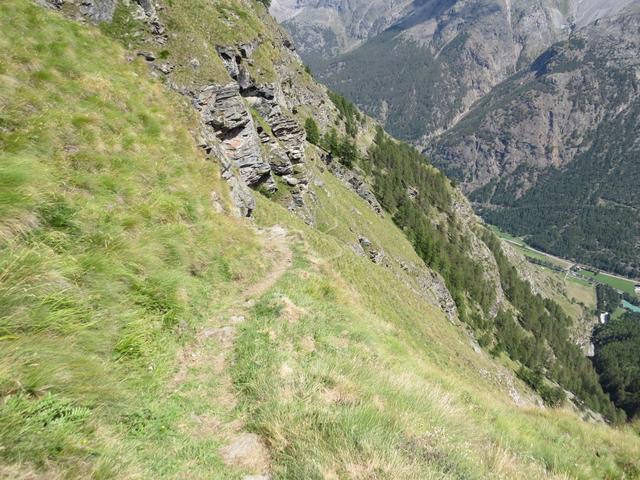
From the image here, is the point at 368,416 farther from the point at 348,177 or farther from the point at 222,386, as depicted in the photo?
the point at 348,177

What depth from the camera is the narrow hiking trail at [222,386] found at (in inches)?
213

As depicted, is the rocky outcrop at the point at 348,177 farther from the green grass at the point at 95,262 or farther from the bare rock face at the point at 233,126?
the green grass at the point at 95,262

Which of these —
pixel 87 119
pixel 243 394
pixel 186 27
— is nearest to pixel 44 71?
pixel 87 119

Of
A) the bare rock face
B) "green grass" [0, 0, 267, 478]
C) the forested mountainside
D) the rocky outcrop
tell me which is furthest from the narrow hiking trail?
the rocky outcrop

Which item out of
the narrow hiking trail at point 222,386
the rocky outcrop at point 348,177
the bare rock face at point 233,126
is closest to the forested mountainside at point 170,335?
the narrow hiking trail at point 222,386

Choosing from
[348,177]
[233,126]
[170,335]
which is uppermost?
[348,177]

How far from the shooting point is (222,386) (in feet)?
23.1

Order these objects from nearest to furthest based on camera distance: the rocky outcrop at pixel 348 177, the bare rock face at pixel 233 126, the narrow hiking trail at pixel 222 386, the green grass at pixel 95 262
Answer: the green grass at pixel 95 262 < the narrow hiking trail at pixel 222 386 < the bare rock face at pixel 233 126 < the rocky outcrop at pixel 348 177

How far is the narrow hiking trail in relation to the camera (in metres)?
5.41

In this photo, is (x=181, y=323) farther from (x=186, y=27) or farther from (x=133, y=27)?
(x=186, y=27)

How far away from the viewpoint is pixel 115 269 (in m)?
7.64

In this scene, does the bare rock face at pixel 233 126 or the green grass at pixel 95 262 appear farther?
the bare rock face at pixel 233 126

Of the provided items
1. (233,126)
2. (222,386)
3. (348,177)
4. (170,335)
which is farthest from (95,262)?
(348,177)

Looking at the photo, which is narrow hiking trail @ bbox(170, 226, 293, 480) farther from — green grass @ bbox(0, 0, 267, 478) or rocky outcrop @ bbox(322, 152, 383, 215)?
rocky outcrop @ bbox(322, 152, 383, 215)
